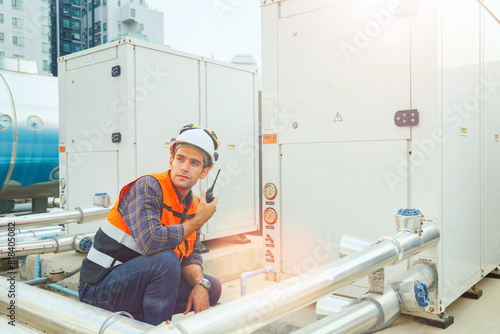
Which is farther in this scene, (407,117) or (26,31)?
(26,31)

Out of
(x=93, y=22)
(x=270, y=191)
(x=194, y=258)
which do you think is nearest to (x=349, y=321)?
A: (x=194, y=258)

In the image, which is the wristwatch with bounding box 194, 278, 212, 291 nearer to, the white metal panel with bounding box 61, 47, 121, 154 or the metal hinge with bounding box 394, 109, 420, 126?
the metal hinge with bounding box 394, 109, 420, 126

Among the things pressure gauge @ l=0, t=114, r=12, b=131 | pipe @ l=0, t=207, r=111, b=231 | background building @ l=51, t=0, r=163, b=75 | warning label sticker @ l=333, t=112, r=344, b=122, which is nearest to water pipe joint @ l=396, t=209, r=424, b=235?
warning label sticker @ l=333, t=112, r=344, b=122

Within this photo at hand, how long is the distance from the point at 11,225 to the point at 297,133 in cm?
194

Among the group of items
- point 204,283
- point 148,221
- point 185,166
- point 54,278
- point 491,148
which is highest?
point 491,148

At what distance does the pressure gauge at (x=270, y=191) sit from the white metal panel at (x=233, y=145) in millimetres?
1480

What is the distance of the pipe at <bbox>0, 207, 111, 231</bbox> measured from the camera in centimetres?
202

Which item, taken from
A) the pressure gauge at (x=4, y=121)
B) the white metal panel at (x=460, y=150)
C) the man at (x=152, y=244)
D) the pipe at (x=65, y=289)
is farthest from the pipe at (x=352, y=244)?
the pressure gauge at (x=4, y=121)

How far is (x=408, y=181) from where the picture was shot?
266 centimetres

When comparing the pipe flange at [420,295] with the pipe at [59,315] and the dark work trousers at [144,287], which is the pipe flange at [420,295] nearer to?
the dark work trousers at [144,287]

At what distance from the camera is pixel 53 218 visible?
2.23m

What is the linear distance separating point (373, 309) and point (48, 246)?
79.6 inches

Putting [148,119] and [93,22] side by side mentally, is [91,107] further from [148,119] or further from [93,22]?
[93,22]

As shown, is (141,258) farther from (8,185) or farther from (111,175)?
(8,185)
